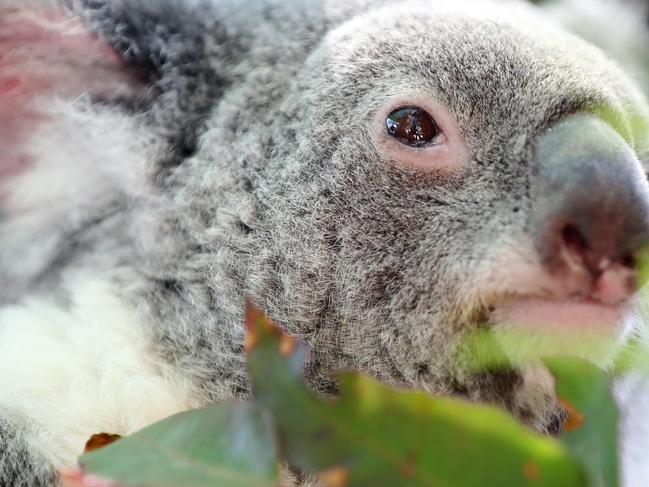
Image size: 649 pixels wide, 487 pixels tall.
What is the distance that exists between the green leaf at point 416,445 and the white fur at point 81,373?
685 millimetres

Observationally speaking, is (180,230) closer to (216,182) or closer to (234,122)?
(216,182)

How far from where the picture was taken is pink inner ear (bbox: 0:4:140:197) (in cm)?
143

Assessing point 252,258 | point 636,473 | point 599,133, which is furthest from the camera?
point 636,473

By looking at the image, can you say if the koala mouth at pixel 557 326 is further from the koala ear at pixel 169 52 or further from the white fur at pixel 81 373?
the koala ear at pixel 169 52

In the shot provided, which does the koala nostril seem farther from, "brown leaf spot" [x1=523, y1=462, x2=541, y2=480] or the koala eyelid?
"brown leaf spot" [x1=523, y1=462, x2=541, y2=480]

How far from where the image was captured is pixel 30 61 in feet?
4.78

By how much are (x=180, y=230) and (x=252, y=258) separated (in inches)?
6.7

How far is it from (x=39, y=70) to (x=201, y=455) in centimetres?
106

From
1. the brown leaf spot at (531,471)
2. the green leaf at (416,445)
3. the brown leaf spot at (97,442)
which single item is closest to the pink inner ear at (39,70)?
the brown leaf spot at (97,442)

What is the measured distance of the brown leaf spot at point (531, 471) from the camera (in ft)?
2.04

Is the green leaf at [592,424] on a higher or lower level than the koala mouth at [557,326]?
higher

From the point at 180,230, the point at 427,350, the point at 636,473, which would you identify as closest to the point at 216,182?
the point at 180,230

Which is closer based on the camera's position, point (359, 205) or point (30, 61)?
point (359, 205)

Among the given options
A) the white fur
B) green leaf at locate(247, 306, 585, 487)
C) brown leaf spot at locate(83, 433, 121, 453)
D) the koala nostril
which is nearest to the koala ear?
the white fur
